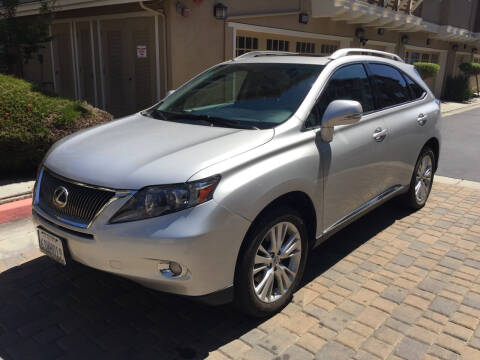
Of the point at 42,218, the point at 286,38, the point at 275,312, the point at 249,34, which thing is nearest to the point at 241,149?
the point at 275,312

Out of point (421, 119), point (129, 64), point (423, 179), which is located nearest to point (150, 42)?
point (129, 64)

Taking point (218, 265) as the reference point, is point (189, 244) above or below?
above

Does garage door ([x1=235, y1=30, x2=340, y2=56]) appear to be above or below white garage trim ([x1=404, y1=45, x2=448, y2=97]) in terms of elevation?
Result: above

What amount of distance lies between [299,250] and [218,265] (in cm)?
85

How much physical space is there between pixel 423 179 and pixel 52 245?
13.5 feet

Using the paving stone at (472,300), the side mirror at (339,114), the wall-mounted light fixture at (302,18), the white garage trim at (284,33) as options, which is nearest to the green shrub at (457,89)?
the white garage trim at (284,33)

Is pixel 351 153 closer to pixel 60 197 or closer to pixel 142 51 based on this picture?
pixel 60 197

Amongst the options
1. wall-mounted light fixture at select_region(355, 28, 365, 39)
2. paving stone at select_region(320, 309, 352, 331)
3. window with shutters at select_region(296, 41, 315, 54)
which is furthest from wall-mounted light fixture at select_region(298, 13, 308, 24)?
paving stone at select_region(320, 309, 352, 331)

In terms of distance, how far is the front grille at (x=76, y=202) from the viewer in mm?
2570

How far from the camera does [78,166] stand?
9.13 ft

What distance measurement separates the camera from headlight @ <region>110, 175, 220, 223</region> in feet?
8.00

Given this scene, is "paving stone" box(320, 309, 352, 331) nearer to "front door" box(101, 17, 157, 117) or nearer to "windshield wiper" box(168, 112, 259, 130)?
"windshield wiper" box(168, 112, 259, 130)

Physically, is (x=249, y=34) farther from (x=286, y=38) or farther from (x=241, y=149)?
(x=241, y=149)

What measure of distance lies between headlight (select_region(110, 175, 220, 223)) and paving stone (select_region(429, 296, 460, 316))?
197 cm
